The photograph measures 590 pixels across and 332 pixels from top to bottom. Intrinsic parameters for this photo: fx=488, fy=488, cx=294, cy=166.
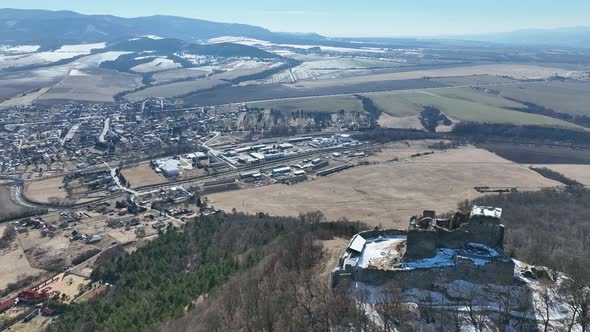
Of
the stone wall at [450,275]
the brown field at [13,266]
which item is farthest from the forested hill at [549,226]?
the brown field at [13,266]

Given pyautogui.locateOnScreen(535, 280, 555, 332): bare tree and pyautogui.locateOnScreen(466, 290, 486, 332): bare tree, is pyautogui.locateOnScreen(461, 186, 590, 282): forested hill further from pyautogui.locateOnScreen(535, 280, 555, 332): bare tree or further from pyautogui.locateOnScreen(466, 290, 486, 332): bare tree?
pyautogui.locateOnScreen(466, 290, 486, 332): bare tree

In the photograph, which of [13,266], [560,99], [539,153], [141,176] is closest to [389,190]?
[141,176]

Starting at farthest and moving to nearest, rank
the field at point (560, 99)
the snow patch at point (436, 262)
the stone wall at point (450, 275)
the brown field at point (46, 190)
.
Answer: the field at point (560, 99) < the brown field at point (46, 190) < the snow patch at point (436, 262) < the stone wall at point (450, 275)

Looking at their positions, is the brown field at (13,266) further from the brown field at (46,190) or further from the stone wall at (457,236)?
the stone wall at (457,236)

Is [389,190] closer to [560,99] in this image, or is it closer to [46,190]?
[46,190]

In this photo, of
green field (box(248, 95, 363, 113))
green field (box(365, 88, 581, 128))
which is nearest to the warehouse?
green field (box(248, 95, 363, 113))

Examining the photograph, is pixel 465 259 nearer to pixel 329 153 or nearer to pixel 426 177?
pixel 426 177
